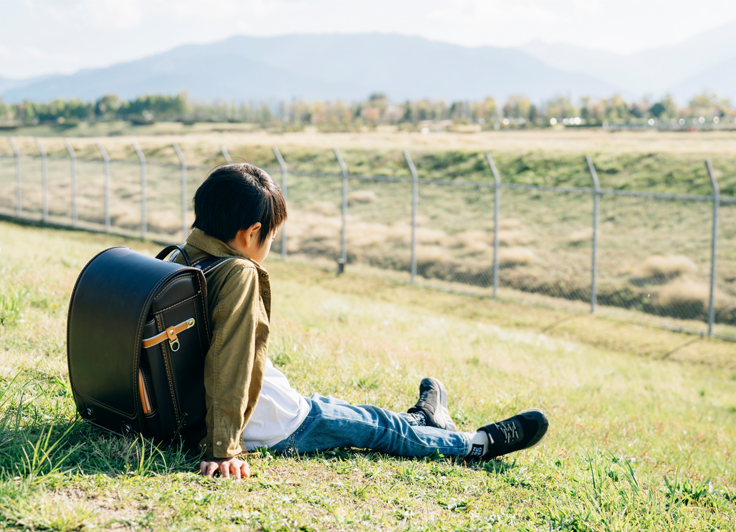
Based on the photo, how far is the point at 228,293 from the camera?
236 centimetres

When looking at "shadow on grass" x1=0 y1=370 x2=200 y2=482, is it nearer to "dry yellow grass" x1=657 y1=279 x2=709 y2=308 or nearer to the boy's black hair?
the boy's black hair

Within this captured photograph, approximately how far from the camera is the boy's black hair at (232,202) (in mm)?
2455

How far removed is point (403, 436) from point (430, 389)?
1.78 feet

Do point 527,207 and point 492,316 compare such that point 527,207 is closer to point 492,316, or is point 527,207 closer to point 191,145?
point 492,316

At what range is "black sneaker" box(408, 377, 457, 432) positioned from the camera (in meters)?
3.22

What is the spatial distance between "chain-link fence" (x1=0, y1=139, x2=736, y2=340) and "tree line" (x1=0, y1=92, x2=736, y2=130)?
44.6 metres

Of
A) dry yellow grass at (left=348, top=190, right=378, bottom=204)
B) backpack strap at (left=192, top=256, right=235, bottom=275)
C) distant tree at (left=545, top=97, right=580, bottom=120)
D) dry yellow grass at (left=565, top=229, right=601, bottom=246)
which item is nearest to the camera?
backpack strap at (left=192, top=256, right=235, bottom=275)

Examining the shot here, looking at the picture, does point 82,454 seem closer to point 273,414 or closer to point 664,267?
point 273,414

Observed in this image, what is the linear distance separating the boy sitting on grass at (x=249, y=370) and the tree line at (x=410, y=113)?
62.0 metres

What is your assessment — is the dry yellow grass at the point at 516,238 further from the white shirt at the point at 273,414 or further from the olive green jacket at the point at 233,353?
the olive green jacket at the point at 233,353

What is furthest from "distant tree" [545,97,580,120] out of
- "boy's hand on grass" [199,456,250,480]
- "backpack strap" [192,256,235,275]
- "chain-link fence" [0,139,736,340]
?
"boy's hand on grass" [199,456,250,480]

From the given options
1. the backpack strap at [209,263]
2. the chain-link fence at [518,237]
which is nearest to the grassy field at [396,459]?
the backpack strap at [209,263]

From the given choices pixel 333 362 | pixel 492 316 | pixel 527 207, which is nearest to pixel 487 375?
pixel 333 362

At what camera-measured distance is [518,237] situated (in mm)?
16062
